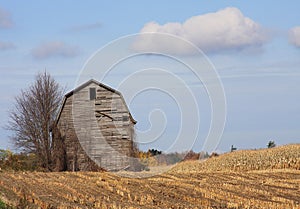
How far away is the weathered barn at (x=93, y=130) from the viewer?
38.0 metres

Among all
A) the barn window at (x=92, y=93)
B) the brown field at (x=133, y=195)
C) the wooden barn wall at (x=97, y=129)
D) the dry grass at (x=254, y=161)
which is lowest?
the brown field at (x=133, y=195)

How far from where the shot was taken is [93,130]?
38156mm

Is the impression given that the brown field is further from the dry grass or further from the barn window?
the dry grass

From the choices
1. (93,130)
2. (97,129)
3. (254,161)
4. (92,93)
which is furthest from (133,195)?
(254,161)

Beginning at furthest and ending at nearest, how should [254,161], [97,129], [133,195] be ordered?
[254,161], [97,129], [133,195]

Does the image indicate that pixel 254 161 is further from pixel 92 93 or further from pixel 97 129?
pixel 92 93

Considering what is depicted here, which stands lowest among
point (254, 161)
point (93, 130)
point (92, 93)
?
point (254, 161)

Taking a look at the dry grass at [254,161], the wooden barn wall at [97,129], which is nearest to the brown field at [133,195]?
the wooden barn wall at [97,129]

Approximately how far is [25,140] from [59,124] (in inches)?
107

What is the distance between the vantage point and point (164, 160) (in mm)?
39469

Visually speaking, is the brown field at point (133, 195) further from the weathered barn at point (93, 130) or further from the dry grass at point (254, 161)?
the dry grass at point (254, 161)

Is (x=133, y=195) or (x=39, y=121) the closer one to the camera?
(x=133, y=195)

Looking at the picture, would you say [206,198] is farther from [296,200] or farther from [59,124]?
[59,124]

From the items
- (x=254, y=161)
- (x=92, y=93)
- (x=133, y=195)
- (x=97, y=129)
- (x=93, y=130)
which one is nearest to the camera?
(x=133, y=195)
